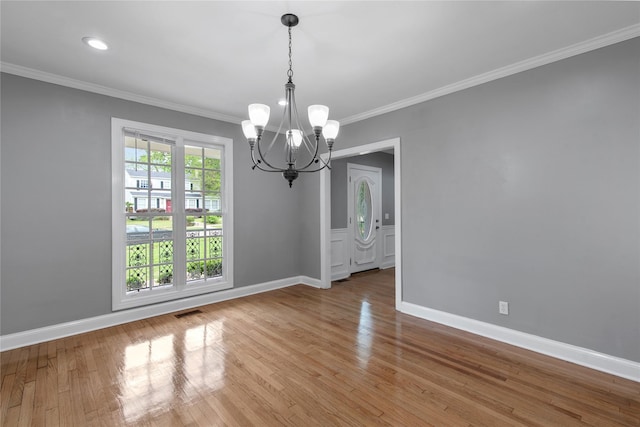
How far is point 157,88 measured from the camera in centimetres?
349

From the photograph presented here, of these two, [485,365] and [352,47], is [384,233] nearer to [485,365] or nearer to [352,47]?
[485,365]

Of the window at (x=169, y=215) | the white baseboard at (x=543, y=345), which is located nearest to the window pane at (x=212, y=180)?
the window at (x=169, y=215)

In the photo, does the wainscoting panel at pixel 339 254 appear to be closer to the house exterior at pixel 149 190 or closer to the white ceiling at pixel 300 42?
the house exterior at pixel 149 190

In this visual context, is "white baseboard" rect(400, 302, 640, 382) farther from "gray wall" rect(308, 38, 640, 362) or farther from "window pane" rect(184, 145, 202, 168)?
"window pane" rect(184, 145, 202, 168)

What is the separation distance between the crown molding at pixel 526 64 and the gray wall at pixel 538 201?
0.18 ft

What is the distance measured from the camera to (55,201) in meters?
3.18

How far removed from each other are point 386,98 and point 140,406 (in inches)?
157

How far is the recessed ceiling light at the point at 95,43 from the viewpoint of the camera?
8.20 feet

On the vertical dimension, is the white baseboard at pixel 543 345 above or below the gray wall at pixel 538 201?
below

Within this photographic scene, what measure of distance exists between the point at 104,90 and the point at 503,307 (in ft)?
16.8

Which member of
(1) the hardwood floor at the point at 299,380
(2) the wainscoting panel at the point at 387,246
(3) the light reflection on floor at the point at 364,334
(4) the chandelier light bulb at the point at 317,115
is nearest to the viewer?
(1) the hardwood floor at the point at 299,380

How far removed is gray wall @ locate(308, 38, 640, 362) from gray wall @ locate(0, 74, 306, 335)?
381 cm

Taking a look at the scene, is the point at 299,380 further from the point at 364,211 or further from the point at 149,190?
the point at 364,211

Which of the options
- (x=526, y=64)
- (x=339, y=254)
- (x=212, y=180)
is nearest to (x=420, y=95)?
(x=526, y=64)
